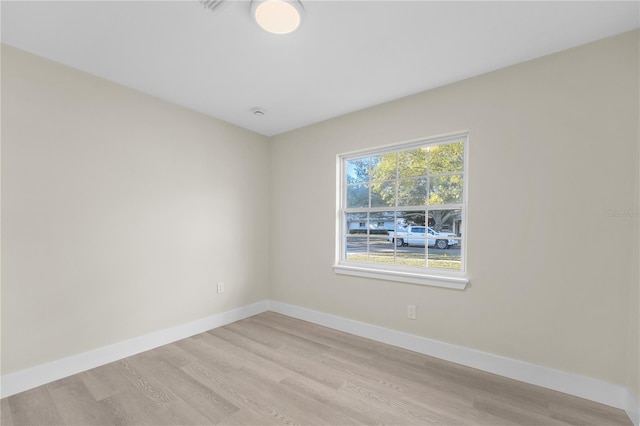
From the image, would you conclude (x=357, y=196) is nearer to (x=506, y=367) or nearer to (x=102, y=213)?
(x=506, y=367)

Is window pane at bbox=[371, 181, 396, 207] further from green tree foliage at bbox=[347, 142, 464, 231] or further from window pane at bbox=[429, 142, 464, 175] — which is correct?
window pane at bbox=[429, 142, 464, 175]

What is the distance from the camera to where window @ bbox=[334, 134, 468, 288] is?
258cm

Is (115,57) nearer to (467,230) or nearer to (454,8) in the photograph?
(454,8)

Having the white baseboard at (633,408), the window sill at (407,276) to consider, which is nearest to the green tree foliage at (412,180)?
the window sill at (407,276)

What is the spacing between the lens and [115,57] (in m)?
2.12

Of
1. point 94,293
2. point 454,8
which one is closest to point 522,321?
point 454,8

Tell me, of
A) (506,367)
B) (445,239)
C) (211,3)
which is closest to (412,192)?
(445,239)

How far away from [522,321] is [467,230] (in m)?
0.80

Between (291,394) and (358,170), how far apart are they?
234 cm

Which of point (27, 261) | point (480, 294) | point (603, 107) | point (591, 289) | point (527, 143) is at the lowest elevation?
point (480, 294)

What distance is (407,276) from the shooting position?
107 inches

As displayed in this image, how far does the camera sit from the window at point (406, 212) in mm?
2578

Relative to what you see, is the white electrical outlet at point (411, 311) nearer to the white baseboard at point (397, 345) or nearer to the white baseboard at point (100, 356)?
the white baseboard at point (397, 345)

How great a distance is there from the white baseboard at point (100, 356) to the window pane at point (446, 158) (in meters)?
2.89
